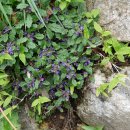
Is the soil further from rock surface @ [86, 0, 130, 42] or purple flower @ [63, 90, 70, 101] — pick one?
rock surface @ [86, 0, 130, 42]

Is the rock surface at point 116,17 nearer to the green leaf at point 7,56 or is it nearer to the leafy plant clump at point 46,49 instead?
the leafy plant clump at point 46,49

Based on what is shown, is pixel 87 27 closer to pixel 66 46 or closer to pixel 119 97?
pixel 66 46

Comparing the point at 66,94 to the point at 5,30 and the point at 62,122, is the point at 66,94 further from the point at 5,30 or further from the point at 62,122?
the point at 5,30

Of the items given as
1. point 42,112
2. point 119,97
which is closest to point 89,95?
point 119,97

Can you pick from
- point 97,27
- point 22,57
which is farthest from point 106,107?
point 22,57

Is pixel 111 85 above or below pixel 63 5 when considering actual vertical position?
below

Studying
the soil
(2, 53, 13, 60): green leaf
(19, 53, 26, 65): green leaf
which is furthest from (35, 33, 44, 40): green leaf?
the soil
